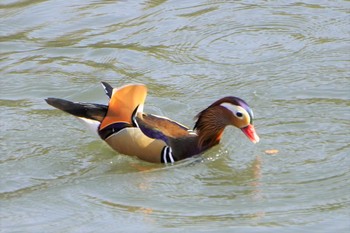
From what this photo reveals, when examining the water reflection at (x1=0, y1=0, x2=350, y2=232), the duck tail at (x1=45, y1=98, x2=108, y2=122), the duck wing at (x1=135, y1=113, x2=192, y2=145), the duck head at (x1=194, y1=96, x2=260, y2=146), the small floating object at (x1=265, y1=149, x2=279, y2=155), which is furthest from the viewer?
the duck tail at (x1=45, y1=98, x2=108, y2=122)

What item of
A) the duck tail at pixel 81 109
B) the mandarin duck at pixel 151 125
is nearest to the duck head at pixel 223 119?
the mandarin duck at pixel 151 125

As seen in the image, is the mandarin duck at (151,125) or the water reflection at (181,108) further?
the mandarin duck at (151,125)

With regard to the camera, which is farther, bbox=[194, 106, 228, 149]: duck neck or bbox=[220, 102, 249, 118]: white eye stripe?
bbox=[194, 106, 228, 149]: duck neck

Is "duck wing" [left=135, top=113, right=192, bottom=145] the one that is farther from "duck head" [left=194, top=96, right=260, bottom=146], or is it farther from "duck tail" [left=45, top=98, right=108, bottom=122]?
"duck tail" [left=45, top=98, right=108, bottom=122]

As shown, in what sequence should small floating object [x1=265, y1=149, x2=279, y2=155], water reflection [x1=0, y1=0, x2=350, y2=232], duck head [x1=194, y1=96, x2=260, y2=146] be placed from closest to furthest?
water reflection [x1=0, y1=0, x2=350, y2=232] → small floating object [x1=265, y1=149, x2=279, y2=155] → duck head [x1=194, y1=96, x2=260, y2=146]

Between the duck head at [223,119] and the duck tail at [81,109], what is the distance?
85 cm

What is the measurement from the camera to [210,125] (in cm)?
992

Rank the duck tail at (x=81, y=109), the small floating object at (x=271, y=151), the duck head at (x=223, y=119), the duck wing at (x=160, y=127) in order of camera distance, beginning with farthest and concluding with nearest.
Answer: the duck tail at (x=81, y=109) < the duck wing at (x=160, y=127) < the duck head at (x=223, y=119) < the small floating object at (x=271, y=151)

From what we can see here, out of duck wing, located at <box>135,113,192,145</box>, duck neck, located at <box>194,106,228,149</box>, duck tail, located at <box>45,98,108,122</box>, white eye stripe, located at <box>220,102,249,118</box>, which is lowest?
duck tail, located at <box>45,98,108,122</box>

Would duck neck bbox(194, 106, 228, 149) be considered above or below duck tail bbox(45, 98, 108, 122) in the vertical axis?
above

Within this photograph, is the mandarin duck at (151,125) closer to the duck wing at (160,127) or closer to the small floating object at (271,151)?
the duck wing at (160,127)

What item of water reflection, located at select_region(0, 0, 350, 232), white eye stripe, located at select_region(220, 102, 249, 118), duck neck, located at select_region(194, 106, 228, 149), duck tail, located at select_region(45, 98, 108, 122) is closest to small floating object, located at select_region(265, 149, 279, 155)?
water reflection, located at select_region(0, 0, 350, 232)

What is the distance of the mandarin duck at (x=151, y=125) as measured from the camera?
974cm

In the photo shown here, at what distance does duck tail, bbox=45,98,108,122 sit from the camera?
9.95 metres
